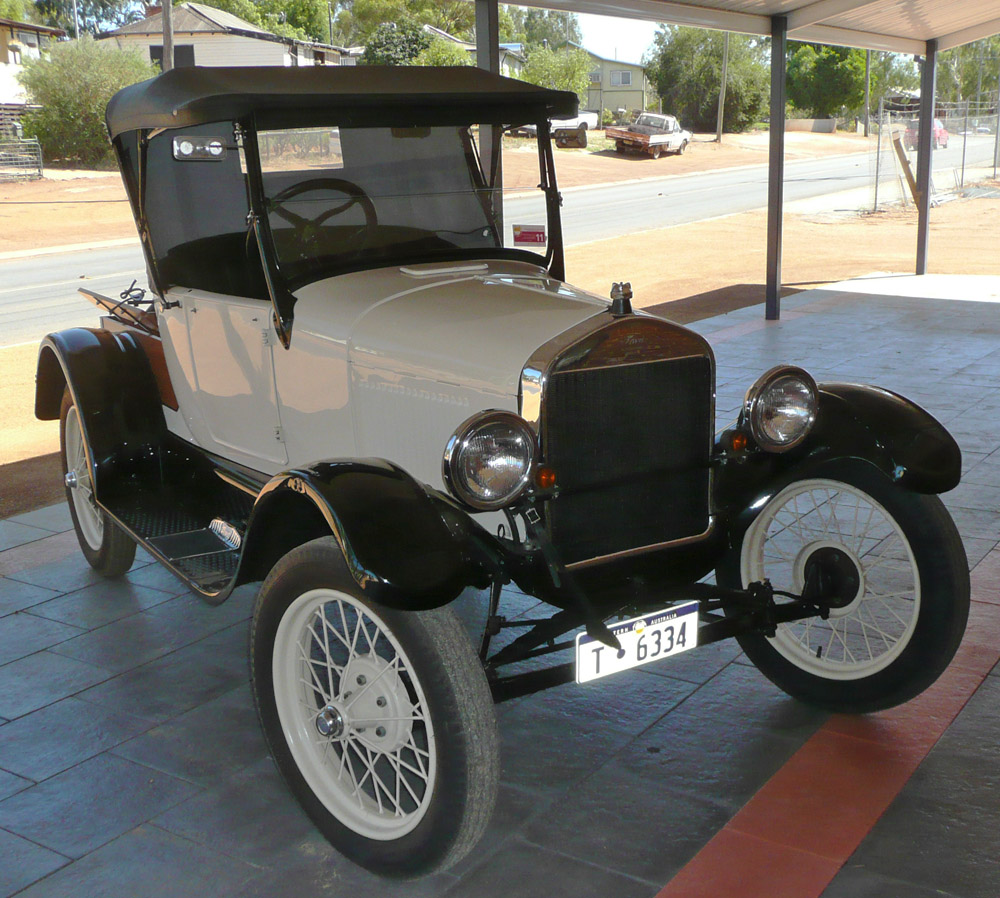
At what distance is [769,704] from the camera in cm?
316

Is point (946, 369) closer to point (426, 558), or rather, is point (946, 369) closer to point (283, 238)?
point (283, 238)

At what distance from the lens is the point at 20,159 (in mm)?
29719

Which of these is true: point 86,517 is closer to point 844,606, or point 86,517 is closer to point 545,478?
point 545,478

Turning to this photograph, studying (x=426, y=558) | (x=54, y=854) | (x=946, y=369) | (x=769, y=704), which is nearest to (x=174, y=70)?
(x=426, y=558)

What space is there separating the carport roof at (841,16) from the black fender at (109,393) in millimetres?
3649

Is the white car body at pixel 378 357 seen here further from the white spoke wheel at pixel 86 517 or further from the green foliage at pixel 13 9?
the green foliage at pixel 13 9

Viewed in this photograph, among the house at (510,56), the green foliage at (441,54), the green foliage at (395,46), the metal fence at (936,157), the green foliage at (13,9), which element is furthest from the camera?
the green foliage at (13,9)

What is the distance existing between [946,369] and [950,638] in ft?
17.4

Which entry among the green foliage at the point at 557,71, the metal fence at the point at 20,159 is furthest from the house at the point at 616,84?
the metal fence at the point at 20,159

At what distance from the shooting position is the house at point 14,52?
39406 millimetres

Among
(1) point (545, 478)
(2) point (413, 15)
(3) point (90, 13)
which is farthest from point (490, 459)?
(3) point (90, 13)

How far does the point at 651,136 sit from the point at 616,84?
3935cm

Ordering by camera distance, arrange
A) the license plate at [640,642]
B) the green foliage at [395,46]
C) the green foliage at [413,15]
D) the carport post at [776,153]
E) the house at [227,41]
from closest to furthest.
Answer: the license plate at [640,642] → the carport post at [776,153] → the green foliage at [395,46] → the house at [227,41] → the green foliage at [413,15]

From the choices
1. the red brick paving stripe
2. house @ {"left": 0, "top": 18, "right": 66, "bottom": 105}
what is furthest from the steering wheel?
house @ {"left": 0, "top": 18, "right": 66, "bottom": 105}
